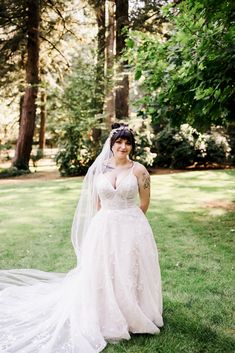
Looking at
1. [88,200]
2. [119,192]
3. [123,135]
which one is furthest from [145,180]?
[88,200]

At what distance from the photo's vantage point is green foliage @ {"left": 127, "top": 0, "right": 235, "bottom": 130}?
563 cm

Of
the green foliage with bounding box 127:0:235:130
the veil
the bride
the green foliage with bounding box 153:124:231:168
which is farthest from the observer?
the green foliage with bounding box 153:124:231:168

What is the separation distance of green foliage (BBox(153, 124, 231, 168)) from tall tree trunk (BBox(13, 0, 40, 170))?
6.67 meters

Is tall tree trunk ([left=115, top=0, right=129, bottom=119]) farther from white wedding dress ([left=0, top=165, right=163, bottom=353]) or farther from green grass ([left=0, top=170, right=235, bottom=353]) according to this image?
white wedding dress ([left=0, top=165, right=163, bottom=353])

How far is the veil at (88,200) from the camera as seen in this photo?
14.7 ft

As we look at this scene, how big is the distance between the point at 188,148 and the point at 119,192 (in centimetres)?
1472

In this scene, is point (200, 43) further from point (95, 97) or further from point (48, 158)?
point (48, 158)

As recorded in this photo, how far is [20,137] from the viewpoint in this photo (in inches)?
821

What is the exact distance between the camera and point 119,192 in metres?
4.02

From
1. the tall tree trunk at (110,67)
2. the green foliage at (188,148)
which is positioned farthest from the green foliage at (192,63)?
the green foliage at (188,148)

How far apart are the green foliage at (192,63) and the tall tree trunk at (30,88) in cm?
1210

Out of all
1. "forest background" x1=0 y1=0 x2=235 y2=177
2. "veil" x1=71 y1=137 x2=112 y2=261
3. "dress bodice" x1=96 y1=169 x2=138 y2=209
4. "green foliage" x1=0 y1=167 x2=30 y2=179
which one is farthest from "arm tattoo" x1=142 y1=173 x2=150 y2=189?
"green foliage" x1=0 y1=167 x2=30 y2=179

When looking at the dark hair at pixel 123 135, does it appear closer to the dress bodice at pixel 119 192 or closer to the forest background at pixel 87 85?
the dress bodice at pixel 119 192

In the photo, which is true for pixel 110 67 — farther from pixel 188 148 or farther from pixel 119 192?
pixel 119 192
